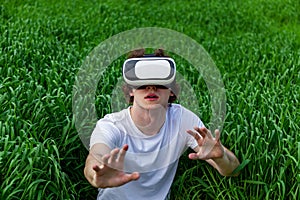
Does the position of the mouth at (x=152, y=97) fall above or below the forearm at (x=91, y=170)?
above

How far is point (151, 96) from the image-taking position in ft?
9.19

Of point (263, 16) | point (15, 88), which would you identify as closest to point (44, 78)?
point (15, 88)

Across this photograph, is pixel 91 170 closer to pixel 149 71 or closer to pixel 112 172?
pixel 112 172

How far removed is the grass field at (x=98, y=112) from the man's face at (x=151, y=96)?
0.65 meters

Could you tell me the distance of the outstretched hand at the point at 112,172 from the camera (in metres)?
2.43

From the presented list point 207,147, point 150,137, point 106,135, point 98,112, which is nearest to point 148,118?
point 150,137

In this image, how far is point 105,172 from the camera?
2521mm

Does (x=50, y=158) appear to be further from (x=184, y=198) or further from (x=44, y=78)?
(x=44, y=78)

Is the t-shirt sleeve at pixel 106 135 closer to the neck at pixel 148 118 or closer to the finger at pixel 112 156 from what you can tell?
the neck at pixel 148 118

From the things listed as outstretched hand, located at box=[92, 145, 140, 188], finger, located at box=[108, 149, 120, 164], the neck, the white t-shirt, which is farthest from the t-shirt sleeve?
finger, located at box=[108, 149, 120, 164]

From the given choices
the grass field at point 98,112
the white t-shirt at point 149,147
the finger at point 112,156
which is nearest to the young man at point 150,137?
the white t-shirt at point 149,147

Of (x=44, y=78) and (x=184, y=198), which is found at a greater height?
(x=44, y=78)

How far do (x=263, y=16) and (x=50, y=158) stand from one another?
669 centimetres

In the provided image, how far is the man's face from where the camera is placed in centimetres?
280
